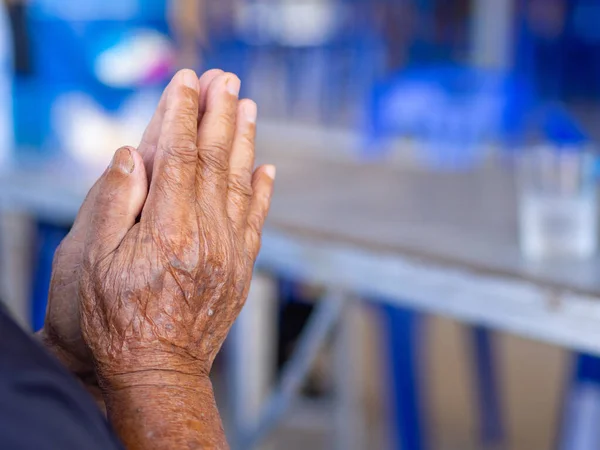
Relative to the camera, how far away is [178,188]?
2.12ft

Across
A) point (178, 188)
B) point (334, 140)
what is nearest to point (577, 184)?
point (178, 188)

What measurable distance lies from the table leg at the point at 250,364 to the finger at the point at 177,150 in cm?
94

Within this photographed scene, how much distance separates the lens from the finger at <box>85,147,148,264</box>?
64 cm

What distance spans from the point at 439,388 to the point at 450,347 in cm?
32

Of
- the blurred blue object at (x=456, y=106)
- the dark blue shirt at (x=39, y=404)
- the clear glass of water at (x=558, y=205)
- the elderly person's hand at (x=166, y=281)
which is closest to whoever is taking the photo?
the dark blue shirt at (x=39, y=404)

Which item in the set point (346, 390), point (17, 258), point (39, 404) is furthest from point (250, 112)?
point (17, 258)

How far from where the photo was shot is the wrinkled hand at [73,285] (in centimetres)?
70

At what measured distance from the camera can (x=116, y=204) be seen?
646 mm

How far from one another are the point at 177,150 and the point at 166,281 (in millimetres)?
99

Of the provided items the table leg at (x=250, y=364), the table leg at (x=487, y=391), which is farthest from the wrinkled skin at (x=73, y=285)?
the table leg at (x=487, y=391)

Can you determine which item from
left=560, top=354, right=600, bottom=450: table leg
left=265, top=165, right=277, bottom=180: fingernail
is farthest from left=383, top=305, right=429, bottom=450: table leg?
left=265, top=165, right=277, bottom=180: fingernail

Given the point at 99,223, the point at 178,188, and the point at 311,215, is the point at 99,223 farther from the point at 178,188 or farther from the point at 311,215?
the point at 311,215

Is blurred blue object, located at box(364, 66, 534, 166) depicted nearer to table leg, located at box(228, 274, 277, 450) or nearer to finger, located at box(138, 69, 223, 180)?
table leg, located at box(228, 274, 277, 450)

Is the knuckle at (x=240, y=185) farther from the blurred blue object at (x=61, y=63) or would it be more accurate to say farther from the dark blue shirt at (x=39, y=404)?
the blurred blue object at (x=61, y=63)
